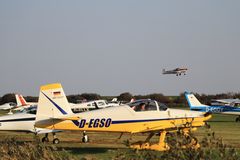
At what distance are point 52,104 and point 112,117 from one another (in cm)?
207

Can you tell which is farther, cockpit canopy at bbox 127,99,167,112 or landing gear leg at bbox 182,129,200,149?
cockpit canopy at bbox 127,99,167,112

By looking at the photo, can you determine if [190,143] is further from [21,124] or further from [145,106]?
[21,124]

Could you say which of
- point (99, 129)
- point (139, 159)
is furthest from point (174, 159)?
point (99, 129)

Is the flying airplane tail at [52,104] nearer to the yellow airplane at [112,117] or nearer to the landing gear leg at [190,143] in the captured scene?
the yellow airplane at [112,117]

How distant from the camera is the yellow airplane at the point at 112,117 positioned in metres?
14.9

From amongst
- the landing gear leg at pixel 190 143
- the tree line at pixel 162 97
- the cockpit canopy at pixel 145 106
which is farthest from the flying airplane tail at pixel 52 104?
the tree line at pixel 162 97

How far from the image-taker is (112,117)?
49.4 ft

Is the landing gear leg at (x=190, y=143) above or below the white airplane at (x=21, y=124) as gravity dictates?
above

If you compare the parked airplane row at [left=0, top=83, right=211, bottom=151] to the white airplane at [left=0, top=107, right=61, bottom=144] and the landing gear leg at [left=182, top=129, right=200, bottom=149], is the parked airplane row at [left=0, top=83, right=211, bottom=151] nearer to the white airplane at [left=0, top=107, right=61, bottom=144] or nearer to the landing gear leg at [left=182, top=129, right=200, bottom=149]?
the white airplane at [left=0, top=107, right=61, bottom=144]

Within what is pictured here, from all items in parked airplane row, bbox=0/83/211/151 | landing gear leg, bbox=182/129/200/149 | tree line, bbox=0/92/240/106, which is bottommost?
tree line, bbox=0/92/240/106

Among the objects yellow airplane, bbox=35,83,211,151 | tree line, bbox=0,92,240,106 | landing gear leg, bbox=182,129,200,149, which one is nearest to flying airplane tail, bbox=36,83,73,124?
yellow airplane, bbox=35,83,211,151

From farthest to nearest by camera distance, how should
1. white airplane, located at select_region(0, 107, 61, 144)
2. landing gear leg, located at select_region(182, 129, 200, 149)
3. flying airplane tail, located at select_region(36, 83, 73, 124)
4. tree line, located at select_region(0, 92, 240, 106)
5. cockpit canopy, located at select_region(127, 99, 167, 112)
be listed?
tree line, located at select_region(0, 92, 240, 106)
white airplane, located at select_region(0, 107, 61, 144)
cockpit canopy, located at select_region(127, 99, 167, 112)
flying airplane tail, located at select_region(36, 83, 73, 124)
landing gear leg, located at select_region(182, 129, 200, 149)

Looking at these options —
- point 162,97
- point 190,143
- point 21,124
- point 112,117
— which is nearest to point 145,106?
point 112,117

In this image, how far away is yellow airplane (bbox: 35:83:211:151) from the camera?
14898 mm
